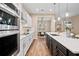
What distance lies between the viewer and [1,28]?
3.70ft

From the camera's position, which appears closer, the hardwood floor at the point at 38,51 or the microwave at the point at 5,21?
the microwave at the point at 5,21

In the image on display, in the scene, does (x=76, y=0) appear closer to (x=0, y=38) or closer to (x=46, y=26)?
(x=0, y=38)

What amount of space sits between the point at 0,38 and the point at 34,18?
26.9 feet

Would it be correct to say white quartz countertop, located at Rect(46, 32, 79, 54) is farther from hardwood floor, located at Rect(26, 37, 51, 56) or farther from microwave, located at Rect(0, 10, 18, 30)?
hardwood floor, located at Rect(26, 37, 51, 56)

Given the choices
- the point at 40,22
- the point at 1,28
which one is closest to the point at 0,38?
the point at 1,28

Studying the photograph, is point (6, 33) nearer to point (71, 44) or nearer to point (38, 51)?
point (71, 44)

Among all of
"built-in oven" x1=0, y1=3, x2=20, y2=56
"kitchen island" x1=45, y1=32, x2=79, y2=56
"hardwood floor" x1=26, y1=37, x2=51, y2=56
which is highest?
"built-in oven" x1=0, y1=3, x2=20, y2=56

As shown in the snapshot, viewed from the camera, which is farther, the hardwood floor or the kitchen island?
the hardwood floor

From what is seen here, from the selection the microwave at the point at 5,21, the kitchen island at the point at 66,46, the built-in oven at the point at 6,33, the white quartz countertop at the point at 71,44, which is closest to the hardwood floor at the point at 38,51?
the kitchen island at the point at 66,46

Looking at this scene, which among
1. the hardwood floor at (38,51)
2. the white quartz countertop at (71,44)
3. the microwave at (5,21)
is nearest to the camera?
the microwave at (5,21)

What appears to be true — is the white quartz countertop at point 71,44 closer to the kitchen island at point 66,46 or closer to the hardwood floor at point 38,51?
the kitchen island at point 66,46

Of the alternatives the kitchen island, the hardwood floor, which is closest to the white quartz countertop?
the kitchen island

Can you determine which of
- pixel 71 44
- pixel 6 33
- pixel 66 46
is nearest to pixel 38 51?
pixel 71 44

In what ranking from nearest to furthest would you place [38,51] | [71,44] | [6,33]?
[6,33], [71,44], [38,51]
